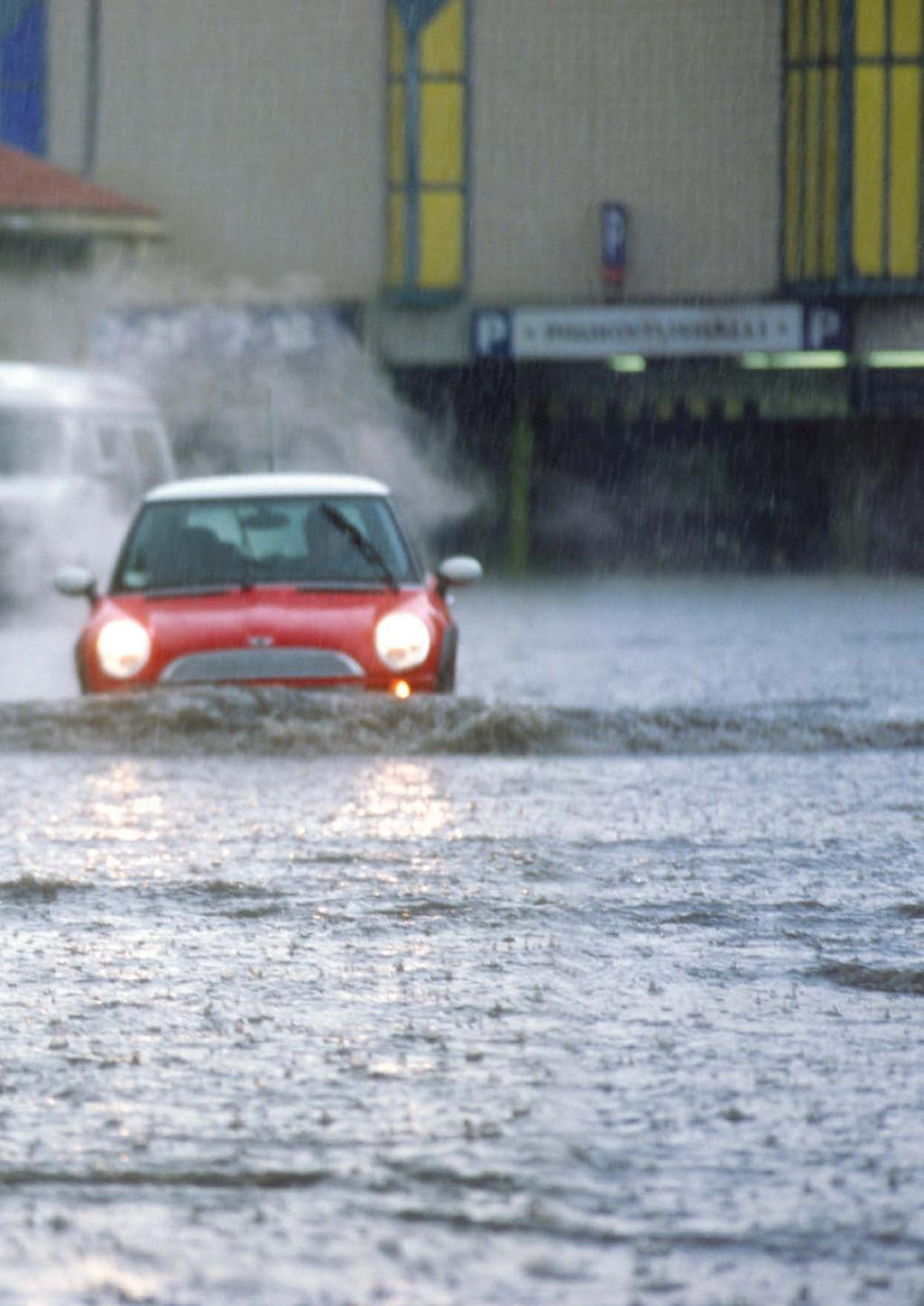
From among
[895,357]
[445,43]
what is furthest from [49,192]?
[895,357]

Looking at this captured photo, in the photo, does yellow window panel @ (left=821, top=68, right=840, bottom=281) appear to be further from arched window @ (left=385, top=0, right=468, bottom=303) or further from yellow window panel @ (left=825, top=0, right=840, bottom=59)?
arched window @ (left=385, top=0, right=468, bottom=303)

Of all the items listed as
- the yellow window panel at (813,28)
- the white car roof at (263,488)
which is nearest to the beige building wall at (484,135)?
the yellow window panel at (813,28)

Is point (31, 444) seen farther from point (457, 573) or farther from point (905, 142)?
point (905, 142)

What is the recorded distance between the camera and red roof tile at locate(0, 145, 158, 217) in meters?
37.9

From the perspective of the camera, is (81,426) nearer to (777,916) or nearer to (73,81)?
(777,916)

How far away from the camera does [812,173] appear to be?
39469 millimetres

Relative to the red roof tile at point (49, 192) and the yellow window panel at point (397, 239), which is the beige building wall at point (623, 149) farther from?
the red roof tile at point (49, 192)

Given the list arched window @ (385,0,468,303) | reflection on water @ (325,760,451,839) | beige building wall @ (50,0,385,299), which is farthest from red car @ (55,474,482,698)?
beige building wall @ (50,0,385,299)

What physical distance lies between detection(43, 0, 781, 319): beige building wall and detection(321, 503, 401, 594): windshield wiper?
2738cm

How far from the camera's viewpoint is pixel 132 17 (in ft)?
136

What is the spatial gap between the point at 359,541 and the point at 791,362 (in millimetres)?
27861

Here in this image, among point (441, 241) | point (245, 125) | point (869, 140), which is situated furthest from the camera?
point (245, 125)

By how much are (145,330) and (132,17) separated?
199 inches

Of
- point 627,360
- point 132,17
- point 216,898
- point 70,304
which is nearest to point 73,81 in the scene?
point 132,17
